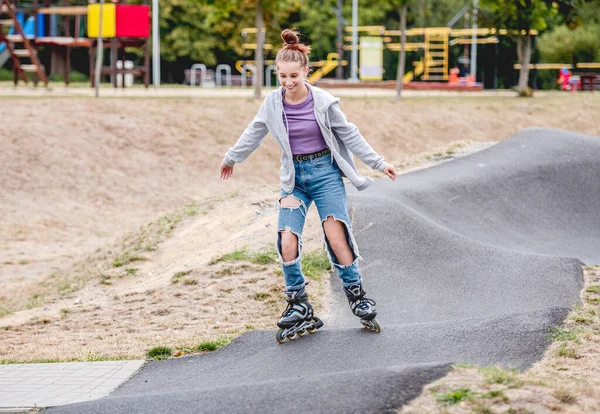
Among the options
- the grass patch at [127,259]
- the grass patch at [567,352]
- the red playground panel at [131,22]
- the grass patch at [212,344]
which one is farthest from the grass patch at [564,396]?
the red playground panel at [131,22]

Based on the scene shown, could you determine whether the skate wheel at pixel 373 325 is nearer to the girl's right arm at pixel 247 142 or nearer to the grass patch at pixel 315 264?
the girl's right arm at pixel 247 142

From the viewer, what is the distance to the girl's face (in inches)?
257

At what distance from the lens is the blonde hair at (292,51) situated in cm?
653

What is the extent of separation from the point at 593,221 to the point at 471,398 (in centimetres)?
907

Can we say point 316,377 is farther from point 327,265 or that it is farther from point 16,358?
point 327,265

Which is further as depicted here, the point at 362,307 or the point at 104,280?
the point at 104,280

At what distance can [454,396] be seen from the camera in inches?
181

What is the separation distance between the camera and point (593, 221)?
1312 cm

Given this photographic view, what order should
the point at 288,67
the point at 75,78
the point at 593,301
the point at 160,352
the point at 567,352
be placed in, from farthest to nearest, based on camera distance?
the point at 75,78
the point at 593,301
the point at 160,352
the point at 288,67
the point at 567,352

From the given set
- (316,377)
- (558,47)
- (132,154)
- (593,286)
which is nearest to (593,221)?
(593,286)

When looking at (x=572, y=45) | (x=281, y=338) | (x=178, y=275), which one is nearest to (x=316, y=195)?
(x=281, y=338)

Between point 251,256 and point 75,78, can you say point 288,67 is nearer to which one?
point 251,256

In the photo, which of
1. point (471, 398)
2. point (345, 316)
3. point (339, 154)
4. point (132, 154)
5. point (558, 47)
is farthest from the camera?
point (558, 47)

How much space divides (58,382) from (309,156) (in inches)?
85.0
